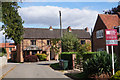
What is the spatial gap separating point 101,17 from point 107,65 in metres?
16.1

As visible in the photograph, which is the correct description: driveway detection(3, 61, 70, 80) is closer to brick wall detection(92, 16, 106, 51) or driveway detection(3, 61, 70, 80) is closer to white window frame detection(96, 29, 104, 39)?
brick wall detection(92, 16, 106, 51)

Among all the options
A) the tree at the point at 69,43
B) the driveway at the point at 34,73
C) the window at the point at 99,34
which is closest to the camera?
the driveway at the point at 34,73

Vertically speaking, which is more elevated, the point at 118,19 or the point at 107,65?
the point at 118,19

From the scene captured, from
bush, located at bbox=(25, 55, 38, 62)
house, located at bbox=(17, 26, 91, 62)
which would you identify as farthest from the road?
house, located at bbox=(17, 26, 91, 62)

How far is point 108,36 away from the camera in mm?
10117

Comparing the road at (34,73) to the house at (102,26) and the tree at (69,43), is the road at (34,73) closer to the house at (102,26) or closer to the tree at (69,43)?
the tree at (69,43)

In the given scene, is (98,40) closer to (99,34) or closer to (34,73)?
(99,34)

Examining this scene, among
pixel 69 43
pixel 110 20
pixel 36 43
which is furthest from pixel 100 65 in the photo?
pixel 36 43

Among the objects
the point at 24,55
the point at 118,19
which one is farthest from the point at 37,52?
the point at 118,19

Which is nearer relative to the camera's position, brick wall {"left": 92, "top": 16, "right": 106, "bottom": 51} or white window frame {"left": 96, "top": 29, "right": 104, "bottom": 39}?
brick wall {"left": 92, "top": 16, "right": 106, "bottom": 51}

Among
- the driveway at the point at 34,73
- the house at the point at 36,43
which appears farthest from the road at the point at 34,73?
the house at the point at 36,43

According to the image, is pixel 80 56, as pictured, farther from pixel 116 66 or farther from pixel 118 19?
pixel 118 19

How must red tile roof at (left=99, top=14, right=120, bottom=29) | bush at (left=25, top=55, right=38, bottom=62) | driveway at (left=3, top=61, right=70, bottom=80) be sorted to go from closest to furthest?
driveway at (left=3, top=61, right=70, bottom=80), red tile roof at (left=99, top=14, right=120, bottom=29), bush at (left=25, top=55, right=38, bottom=62)

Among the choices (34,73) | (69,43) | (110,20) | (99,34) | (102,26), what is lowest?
(34,73)
